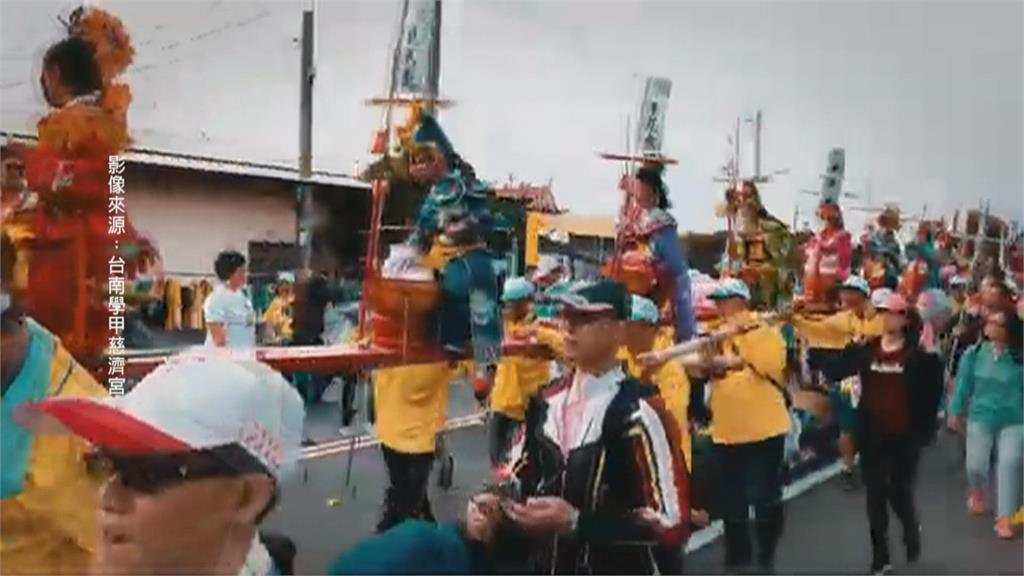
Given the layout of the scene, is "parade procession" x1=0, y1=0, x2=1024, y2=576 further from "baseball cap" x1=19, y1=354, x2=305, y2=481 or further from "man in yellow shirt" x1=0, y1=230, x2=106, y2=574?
"baseball cap" x1=19, y1=354, x2=305, y2=481

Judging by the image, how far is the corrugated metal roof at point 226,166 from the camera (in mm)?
1823

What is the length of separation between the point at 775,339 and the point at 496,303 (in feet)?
1.37

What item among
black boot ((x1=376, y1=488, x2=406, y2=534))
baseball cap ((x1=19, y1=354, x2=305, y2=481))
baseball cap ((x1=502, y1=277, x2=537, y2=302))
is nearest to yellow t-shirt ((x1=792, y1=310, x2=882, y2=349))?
baseball cap ((x1=502, y1=277, x2=537, y2=302))

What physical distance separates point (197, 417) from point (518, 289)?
0.63 m

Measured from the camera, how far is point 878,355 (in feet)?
6.31

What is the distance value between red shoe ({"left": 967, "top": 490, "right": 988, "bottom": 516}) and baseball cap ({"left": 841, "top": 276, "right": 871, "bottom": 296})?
0.33 m

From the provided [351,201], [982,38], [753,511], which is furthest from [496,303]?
[982,38]

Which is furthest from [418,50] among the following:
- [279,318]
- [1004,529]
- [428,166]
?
[1004,529]

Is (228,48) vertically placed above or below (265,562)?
above

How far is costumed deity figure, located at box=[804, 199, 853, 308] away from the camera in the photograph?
1.90 metres

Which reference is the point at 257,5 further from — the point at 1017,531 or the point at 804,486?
the point at 1017,531

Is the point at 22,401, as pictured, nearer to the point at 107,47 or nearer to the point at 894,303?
the point at 107,47

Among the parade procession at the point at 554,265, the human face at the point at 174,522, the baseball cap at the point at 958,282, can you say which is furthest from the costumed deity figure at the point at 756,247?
the human face at the point at 174,522

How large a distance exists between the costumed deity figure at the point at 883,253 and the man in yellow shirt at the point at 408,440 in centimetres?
65
